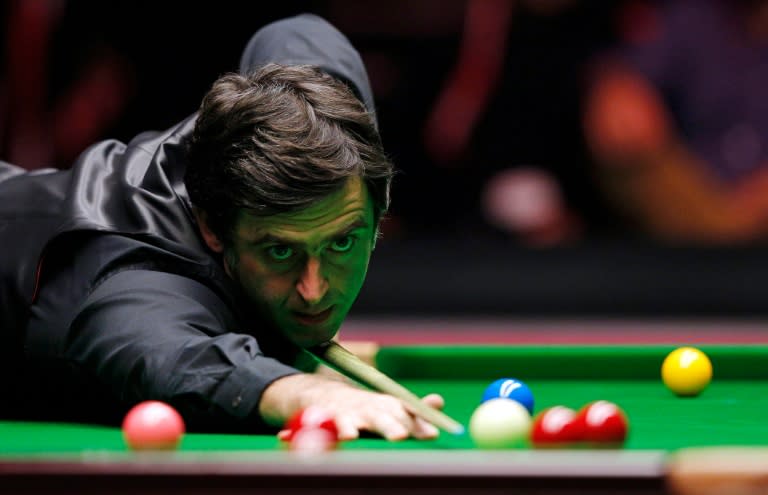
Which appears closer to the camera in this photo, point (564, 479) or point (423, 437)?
point (564, 479)

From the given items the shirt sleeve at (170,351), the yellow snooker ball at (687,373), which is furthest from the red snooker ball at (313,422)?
the yellow snooker ball at (687,373)

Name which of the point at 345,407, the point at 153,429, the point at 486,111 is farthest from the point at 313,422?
the point at 486,111

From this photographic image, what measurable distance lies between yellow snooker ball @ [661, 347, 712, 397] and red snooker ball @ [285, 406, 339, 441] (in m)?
1.22

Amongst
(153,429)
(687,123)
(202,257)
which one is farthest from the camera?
(687,123)

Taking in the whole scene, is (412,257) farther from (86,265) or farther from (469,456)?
(469,456)

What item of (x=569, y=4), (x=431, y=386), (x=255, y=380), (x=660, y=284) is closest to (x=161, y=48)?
(x=569, y=4)

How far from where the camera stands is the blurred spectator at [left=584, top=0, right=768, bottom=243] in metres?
8.02

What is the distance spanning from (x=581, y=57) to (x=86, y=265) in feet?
20.2

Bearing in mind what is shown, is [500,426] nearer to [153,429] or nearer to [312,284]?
[153,429]

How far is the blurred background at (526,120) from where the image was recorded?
317 inches

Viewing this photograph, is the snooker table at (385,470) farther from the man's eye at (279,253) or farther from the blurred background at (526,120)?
the blurred background at (526,120)

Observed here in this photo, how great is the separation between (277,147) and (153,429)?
0.74 meters

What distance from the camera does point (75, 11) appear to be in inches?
323

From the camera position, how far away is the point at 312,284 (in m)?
2.40
